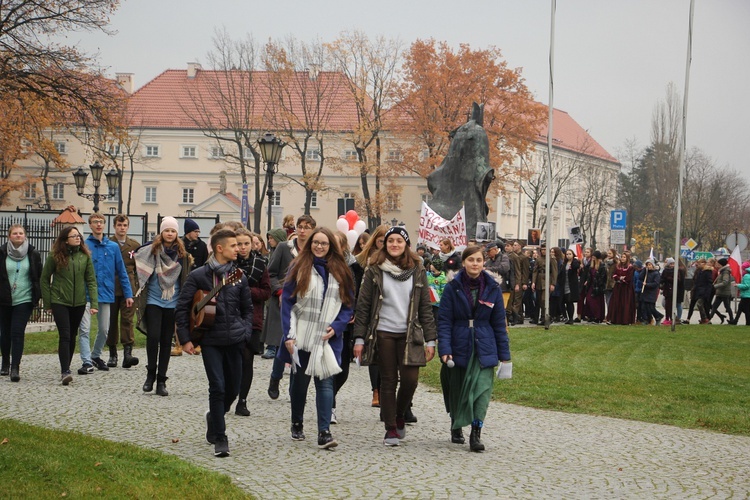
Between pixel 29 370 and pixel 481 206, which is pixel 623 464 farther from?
pixel 481 206

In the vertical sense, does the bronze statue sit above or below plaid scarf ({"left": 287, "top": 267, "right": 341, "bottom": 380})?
above

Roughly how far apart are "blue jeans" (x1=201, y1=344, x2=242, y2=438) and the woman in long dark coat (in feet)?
66.0

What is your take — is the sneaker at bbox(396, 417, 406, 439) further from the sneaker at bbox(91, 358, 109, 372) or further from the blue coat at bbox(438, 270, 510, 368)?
the sneaker at bbox(91, 358, 109, 372)

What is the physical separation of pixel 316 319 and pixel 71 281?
17.1 feet

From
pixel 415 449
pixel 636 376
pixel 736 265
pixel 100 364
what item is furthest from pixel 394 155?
pixel 415 449

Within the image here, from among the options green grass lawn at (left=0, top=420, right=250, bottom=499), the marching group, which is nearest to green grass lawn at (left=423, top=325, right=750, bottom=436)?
the marching group

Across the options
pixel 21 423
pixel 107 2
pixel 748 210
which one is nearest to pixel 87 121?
pixel 107 2

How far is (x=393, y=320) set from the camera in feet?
30.2

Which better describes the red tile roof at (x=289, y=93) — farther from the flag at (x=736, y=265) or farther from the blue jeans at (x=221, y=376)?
the blue jeans at (x=221, y=376)

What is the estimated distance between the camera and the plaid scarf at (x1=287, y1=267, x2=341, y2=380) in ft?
28.9

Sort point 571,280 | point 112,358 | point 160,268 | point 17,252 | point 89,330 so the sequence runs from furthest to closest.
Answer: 1. point 571,280
2. point 112,358
3. point 89,330
4. point 17,252
5. point 160,268

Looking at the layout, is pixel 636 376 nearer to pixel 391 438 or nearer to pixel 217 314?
pixel 391 438

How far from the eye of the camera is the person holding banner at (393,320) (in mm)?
9156

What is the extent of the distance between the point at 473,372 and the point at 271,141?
15377 millimetres
